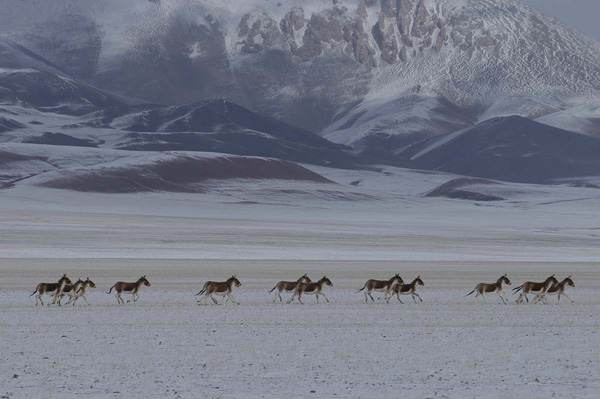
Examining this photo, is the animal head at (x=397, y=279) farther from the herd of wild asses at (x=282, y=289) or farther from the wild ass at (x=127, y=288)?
the wild ass at (x=127, y=288)

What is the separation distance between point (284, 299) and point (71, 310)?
6271 millimetres

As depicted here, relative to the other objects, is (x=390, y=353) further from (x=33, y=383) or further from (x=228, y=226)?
(x=228, y=226)

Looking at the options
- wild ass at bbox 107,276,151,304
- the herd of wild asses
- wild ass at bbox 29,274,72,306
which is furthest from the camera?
wild ass at bbox 107,276,151,304

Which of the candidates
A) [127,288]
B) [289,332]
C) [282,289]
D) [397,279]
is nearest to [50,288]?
[127,288]

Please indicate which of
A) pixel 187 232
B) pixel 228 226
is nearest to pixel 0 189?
pixel 228 226

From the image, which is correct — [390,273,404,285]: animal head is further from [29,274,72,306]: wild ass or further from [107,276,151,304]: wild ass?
[29,274,72,306]: wild ass

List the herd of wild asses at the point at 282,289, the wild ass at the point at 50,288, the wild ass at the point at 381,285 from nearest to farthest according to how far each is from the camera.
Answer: the wild ass at the point at 50,288, the herd of wild asses at the point at 282,289, the wild ass at the point at 381,285

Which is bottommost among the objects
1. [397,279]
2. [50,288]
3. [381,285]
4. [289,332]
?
[289,332]

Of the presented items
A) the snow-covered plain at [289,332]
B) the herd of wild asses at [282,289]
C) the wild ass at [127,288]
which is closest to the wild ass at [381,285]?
the herd of wild asses at [282,289]

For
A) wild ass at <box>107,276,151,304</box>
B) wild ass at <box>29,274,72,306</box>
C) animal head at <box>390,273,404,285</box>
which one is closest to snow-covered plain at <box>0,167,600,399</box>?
wild ass at <box>29,274,72,306</box>

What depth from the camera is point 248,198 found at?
559ft

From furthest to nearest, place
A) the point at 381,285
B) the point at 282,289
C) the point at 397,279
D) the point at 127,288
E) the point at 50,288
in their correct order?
1. the point at 397,279
2. the point at 381,285
3. the point at 282,289
4. the point at 127,288
5. the point at 50,288

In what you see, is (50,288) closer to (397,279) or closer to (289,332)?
(289,332)

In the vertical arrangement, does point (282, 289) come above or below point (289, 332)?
above
